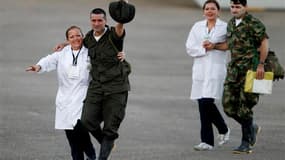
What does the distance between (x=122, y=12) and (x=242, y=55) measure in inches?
80.2

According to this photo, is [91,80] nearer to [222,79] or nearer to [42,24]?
[222,79]

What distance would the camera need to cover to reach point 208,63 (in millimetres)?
10852

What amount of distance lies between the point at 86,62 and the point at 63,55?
27cm

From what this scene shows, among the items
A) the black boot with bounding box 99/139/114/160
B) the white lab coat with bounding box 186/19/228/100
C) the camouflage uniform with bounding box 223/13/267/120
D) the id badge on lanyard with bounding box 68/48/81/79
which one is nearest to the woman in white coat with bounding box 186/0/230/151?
the white lab coat with bounding box 186/19/228/100

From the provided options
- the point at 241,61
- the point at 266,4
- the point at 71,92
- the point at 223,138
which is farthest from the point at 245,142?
the point at 266,4

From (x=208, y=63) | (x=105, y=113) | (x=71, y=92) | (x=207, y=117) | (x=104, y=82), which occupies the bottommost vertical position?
(x=207, y=117)

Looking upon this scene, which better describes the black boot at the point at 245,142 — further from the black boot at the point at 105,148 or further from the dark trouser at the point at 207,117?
the black boot at the point at 105,148

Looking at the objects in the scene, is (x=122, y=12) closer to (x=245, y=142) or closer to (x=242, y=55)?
(x=242, y=55)

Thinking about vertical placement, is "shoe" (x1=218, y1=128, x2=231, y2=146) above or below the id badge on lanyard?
below

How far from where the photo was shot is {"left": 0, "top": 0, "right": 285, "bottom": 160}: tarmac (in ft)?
36.4

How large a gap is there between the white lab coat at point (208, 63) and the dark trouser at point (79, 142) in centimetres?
171

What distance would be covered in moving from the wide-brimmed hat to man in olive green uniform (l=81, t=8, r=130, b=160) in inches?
13.1

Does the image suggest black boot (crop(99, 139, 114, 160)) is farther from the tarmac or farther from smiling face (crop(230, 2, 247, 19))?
smiling face (crop(230, 2, 247, 19))

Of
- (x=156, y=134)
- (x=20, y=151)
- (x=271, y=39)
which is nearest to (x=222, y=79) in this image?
(x=156, y=134)
